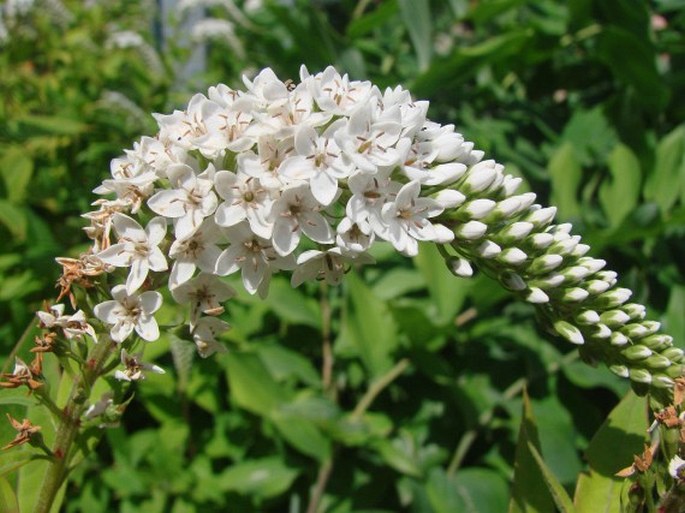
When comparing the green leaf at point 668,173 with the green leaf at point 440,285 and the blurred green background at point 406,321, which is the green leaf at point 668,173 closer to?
the blurred green background at point 406,321

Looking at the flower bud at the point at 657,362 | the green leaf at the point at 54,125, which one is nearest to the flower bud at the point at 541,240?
the flower bud at the point at 657,362

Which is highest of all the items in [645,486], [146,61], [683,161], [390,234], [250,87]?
[146,61]

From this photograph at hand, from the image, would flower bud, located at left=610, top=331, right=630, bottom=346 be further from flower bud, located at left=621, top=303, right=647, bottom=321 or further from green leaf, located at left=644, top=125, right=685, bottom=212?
green leaf, located at left=644, top=125, right=685, bottom=212

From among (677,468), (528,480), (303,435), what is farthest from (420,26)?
(677,468)

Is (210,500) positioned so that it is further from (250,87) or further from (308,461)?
(250,87)

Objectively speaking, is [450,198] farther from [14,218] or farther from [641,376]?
[14,218]

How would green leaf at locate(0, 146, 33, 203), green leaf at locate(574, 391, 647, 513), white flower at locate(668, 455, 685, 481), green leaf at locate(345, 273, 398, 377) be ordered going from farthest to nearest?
green leaf at locate(0, 146, 33, 203) → green leaf at locate(345, 273, 398, 377) → green leaf at locate(574, 391, 647, 513) → white flower at locate(668, 455, 685, 481)

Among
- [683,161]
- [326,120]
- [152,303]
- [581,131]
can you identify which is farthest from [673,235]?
[152,303]

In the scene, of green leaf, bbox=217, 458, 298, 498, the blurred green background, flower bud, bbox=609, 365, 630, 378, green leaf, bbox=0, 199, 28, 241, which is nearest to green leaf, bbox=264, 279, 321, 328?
the blurred green background
